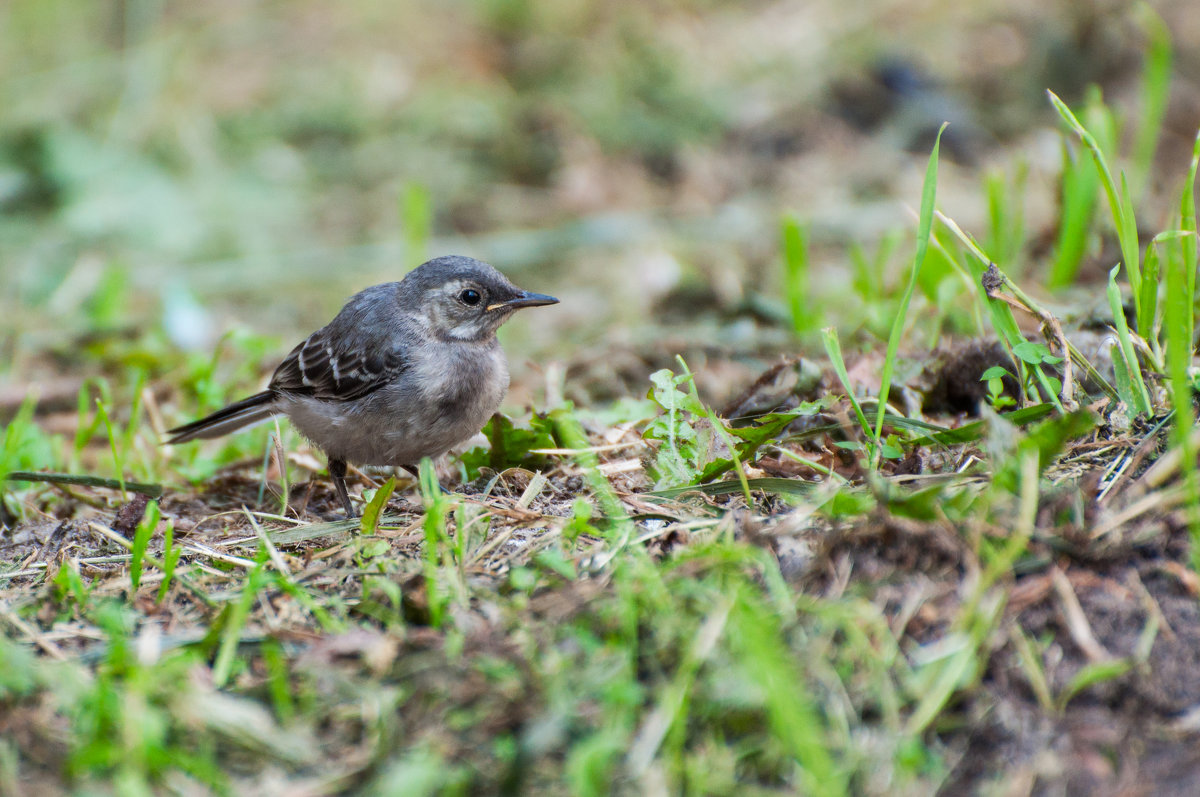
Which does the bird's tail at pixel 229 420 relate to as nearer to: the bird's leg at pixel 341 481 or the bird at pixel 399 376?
the bird at pixel 399 376

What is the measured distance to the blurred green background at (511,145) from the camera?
7758 mm

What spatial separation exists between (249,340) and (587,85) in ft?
18.4

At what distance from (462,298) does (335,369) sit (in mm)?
686

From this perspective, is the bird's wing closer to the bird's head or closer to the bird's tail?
the bird's tail

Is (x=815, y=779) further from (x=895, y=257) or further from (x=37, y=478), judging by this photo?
(x=895, y=257)

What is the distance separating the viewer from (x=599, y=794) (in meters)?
2.22

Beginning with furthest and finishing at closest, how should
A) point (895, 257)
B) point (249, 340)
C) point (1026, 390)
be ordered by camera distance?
point (895, 257)
point (249, 340)
point (1026, 390)

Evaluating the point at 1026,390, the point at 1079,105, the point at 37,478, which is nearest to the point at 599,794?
the point at 1026,390

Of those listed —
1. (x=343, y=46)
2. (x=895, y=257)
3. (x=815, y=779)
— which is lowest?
(x=895, y=257)

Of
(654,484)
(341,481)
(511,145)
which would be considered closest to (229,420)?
(341,481)

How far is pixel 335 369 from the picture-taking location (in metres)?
4.96

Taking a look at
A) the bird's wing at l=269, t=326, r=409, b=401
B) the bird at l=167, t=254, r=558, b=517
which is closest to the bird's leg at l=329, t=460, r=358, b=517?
the bird at l=167, t=254, r=558, b=517

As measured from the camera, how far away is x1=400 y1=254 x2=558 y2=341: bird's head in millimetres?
5012

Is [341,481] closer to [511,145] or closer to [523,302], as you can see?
[523,302]
